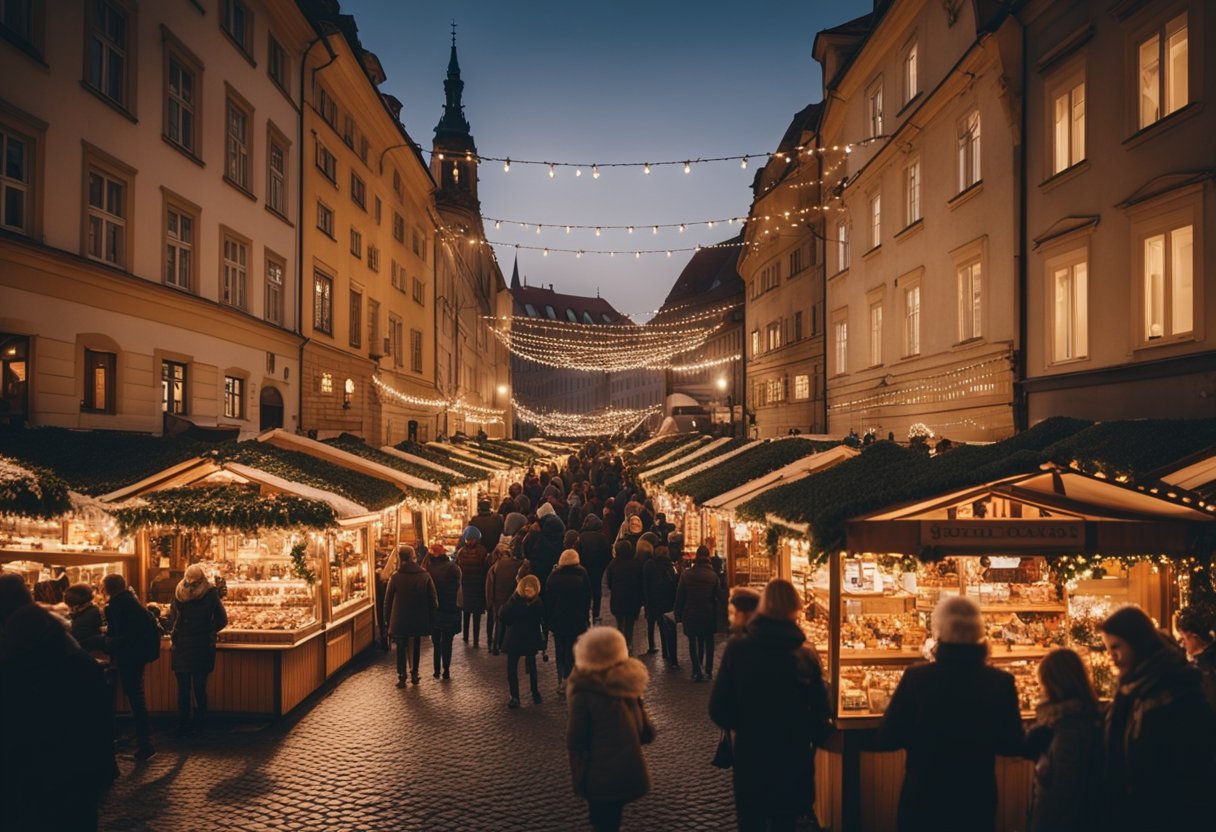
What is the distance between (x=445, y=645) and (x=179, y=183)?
34.0ft

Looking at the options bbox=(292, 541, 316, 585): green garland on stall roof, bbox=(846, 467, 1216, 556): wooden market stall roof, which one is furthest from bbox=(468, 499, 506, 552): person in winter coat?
bbox=(846, 467, 1216, 556): wooden market stall roof

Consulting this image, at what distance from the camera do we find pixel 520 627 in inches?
396

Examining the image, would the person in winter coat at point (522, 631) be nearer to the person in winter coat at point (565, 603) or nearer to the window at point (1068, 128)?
the person in winter coat at point (565, 603)

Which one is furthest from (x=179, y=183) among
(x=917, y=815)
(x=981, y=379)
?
(x=917, y=815)

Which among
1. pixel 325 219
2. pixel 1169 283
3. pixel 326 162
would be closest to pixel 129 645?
pixel 1169 283

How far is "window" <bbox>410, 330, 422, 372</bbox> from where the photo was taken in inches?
1337

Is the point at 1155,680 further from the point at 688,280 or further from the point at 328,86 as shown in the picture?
the point at 688,280

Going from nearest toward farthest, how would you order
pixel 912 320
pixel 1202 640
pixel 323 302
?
pixel 1202 640 < pixel 912 320 < pixel 323 302

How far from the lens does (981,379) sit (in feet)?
48.0

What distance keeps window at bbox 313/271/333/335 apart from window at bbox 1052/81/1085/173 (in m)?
17.3

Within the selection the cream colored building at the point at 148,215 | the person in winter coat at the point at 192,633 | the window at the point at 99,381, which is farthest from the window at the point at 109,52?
the person in winter coat at the point at 192,633

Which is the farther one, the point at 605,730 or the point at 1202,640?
the point at 1202,640

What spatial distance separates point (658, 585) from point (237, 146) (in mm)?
13597

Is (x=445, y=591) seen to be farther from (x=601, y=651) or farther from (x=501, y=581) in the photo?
(x=601, y=651)
